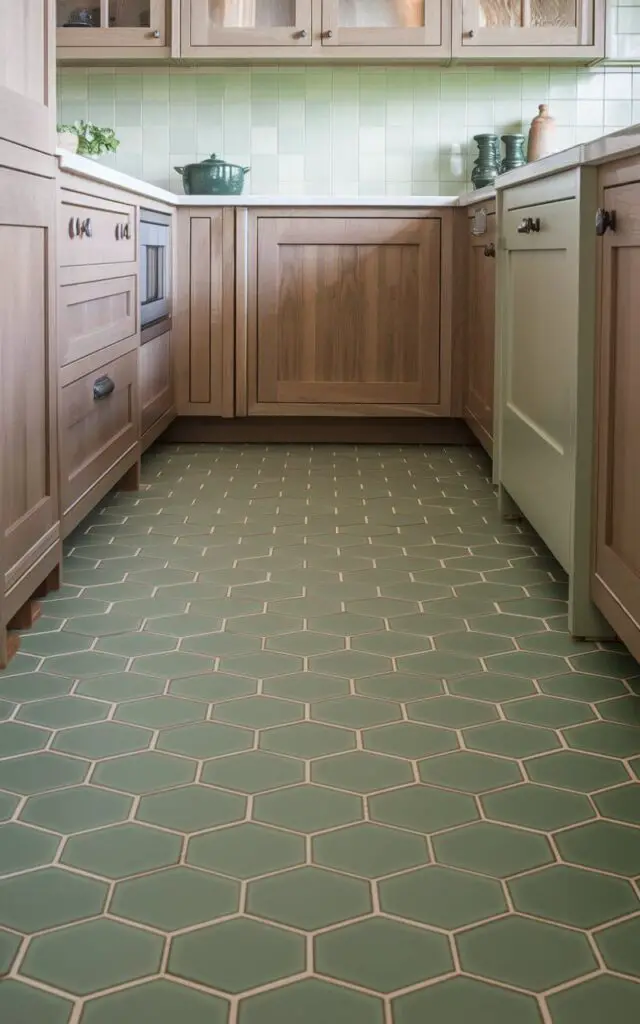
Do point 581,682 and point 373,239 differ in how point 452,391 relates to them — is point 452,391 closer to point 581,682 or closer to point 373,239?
point 373,239

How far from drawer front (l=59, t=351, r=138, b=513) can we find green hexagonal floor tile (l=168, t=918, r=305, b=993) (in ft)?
4.79

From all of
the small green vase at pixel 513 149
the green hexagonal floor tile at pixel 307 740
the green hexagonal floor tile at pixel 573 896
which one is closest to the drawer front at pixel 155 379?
the small green vase at pixel 513 149

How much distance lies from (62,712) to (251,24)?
11.6 ft

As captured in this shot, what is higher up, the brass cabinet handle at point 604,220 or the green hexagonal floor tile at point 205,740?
the brass cabinet handle at point 604,220

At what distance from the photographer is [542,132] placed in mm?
4680

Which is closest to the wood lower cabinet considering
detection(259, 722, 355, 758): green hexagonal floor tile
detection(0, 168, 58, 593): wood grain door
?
detection(0, 168, 58, 593): wood grain door

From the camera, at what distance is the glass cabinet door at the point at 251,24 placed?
450 cm

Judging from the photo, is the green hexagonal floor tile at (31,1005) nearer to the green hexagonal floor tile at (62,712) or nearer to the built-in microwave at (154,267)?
the green hexagonal floor tile at (62,712)

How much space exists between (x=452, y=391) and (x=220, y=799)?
3.20 meters

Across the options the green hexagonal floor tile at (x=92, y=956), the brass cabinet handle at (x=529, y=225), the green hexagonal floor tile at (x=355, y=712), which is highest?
the brass cabinet handle at (x=529, y=225)

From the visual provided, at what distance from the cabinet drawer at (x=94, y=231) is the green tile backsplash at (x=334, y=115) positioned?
1.64 metres

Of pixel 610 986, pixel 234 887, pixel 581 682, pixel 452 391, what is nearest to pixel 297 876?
pixel 234 887

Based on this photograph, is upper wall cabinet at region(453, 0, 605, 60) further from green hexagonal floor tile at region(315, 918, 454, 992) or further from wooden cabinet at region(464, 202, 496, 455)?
green hexagonal floor tile at region(315, 918, 454, 992)

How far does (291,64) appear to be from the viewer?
479 cm
